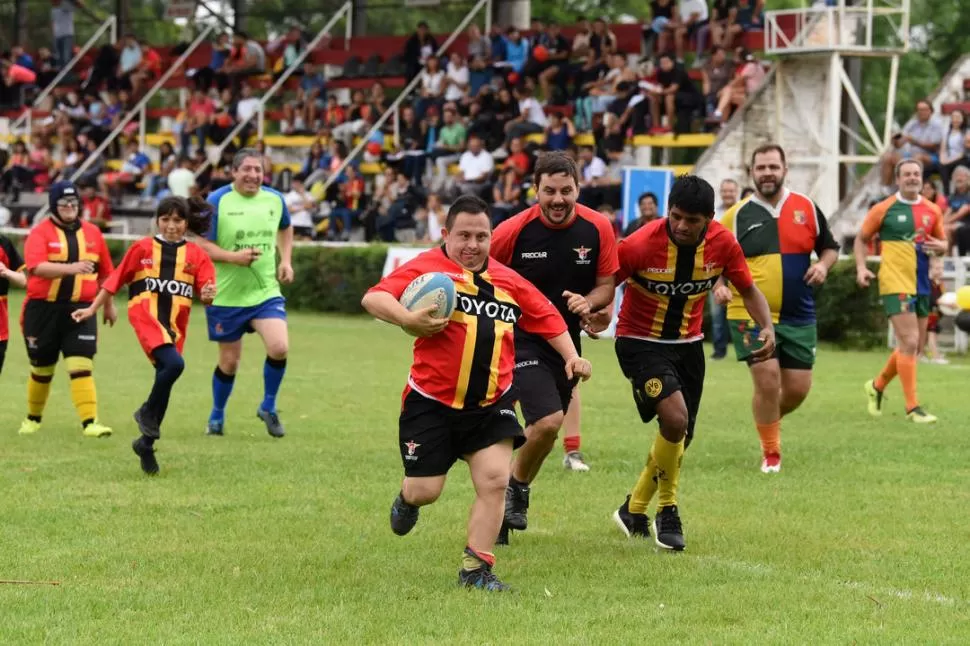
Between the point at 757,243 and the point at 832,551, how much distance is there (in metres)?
2.93

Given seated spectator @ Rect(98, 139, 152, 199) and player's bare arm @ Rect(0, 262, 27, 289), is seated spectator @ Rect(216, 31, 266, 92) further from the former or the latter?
player's bare arm @ Rect(0, 262, 27, 289)

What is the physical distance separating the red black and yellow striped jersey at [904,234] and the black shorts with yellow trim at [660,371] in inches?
214

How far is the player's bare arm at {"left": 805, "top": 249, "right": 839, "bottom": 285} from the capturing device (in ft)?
31.6

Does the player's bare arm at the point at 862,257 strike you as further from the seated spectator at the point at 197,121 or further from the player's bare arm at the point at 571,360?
the seated spectator at the point at 197,121

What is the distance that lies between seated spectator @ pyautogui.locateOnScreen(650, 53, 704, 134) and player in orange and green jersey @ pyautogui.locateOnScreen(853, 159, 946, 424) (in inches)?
538

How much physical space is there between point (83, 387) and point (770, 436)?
5.40 meters

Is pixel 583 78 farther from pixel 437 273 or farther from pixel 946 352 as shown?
pixel 437 273

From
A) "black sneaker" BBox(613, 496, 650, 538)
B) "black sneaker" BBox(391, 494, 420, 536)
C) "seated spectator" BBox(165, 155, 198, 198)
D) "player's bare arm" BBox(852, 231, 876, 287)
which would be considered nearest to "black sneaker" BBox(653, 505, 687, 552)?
"black sneaker" BBox(613, 496, 650, 538)

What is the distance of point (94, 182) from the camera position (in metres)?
34.0

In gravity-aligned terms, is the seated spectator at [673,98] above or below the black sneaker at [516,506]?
above

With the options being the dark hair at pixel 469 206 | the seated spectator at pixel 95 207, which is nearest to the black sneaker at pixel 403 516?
the dark hair at pixel 469 206

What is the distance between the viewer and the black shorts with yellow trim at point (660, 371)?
7781 millimetres

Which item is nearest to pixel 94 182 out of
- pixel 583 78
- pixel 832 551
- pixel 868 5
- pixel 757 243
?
pixel 583 78

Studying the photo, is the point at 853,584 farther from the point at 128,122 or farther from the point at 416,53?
the point at 128,122
